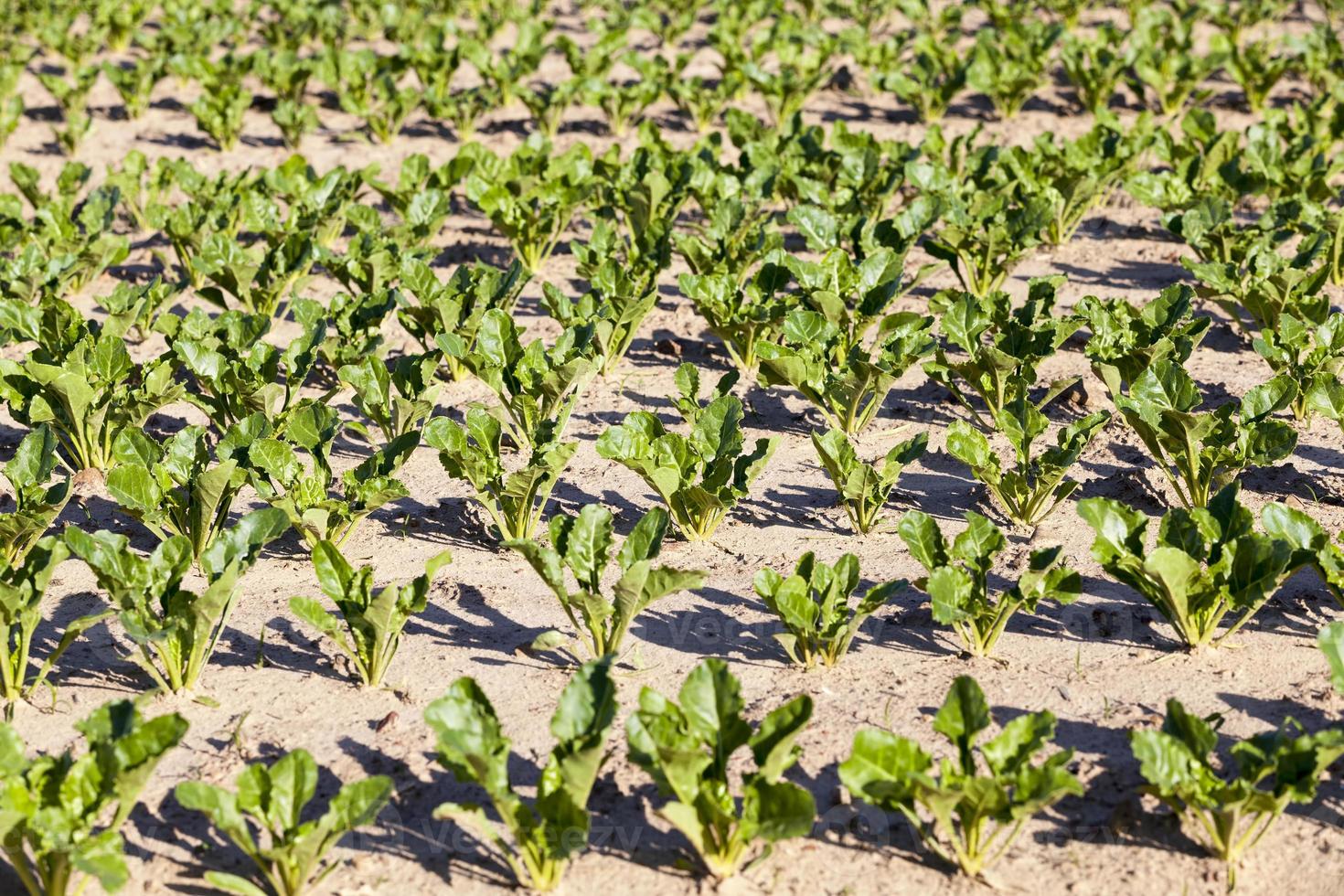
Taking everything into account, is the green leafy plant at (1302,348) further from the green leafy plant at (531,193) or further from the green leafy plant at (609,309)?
the green leafy plant at (531,193)

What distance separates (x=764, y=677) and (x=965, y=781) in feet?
3.55

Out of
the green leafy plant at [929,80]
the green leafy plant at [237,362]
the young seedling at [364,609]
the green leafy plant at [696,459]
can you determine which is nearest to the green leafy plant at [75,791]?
the young seedling at [364,609]

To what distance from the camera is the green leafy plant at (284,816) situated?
351 centimetres

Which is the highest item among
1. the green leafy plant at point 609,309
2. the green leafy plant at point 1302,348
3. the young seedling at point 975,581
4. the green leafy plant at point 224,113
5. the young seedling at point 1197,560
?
the green leafy plant at point 1302,348

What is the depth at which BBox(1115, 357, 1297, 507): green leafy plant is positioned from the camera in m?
5.11

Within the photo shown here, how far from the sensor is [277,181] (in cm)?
845

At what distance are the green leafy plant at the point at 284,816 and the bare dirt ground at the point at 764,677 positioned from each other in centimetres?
17

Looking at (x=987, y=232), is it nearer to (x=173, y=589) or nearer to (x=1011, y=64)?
(x=1011, y=64)

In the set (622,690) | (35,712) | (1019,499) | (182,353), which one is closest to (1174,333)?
(1019,499)

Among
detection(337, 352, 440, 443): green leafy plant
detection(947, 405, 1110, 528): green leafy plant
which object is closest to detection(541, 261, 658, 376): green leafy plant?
detection(337, 352, 440, 443): green leafy plant

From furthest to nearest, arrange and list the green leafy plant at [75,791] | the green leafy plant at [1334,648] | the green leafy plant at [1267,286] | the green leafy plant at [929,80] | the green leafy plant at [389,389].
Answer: the green leafy plant at [929,80]
the green leafy plant at [1267,286]
the green leafy plant at [389,389]
the green leafy plant at [1334,648]
the green leafy plant at [75,791]

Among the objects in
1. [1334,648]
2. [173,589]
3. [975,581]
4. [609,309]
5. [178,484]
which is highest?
[1334,648]

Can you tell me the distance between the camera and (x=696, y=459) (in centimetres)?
529

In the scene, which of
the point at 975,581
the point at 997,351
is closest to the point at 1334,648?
the point at 975,581
